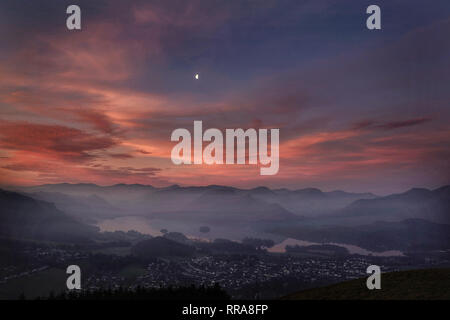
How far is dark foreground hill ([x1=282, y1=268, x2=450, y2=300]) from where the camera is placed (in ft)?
132

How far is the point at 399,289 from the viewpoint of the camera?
44.2m

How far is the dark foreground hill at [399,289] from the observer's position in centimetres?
4012

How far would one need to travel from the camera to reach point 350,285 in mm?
53969
